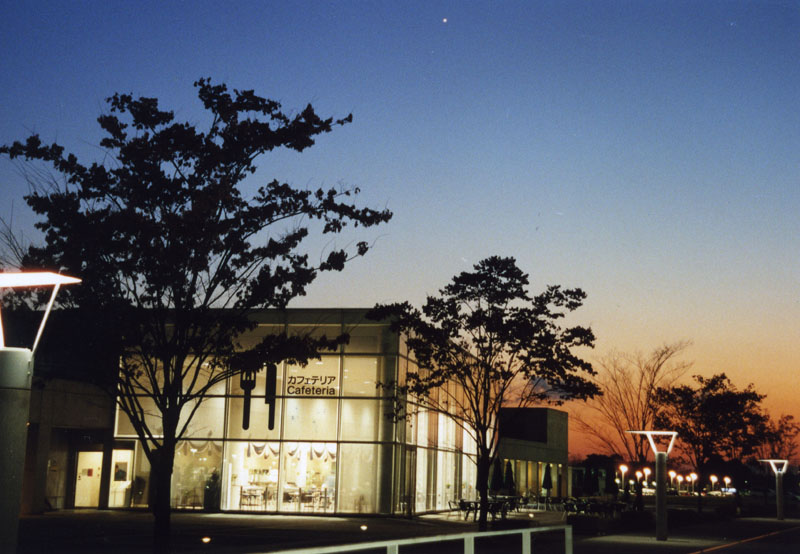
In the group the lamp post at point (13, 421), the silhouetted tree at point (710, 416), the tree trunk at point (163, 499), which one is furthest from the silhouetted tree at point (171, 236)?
the silhouetted tree at point (710, 416)

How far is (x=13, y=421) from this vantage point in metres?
5.75

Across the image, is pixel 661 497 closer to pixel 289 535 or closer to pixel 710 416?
pixel 289 535

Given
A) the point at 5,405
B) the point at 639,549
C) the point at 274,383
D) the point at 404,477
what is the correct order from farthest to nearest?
the point at 404,477 < the point at 274,383 < the point at 639,549 < the point at 5,405

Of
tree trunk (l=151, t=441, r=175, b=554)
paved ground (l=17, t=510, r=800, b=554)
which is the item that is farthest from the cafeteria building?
tree trunk (l=151, t=441, r=175, b=554)

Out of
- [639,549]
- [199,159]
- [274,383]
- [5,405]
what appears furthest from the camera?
[274,383]

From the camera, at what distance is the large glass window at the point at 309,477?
35156 mm

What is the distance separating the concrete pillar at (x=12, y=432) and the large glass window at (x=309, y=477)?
30.0 m

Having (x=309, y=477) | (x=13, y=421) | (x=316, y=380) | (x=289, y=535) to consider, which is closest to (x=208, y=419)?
(x=316, y=380)

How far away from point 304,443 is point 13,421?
30.4m

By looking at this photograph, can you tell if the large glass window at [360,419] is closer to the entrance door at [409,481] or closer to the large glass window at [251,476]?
the entrance door at [409,481]

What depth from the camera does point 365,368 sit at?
35750 mm

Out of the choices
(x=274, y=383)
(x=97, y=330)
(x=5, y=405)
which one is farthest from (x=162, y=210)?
(x=274, y=383)

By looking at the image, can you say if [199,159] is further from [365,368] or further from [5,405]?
[365,368]

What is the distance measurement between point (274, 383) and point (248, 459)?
13.0ft
